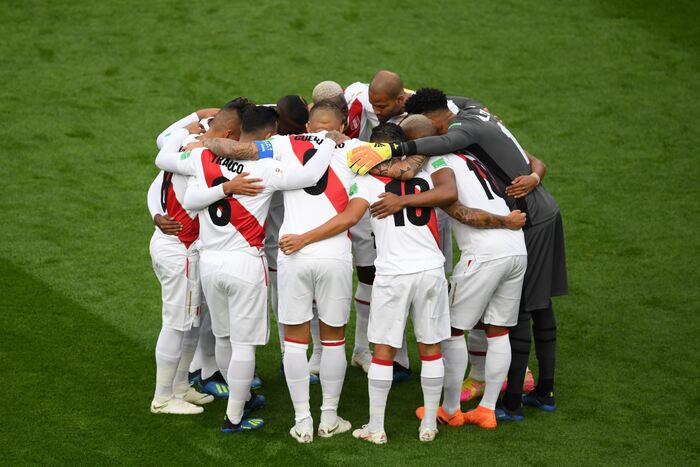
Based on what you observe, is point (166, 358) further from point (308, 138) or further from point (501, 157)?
point (501, 157)

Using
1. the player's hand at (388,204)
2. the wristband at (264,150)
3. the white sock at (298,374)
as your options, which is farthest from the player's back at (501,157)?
the white sock at (298,374)

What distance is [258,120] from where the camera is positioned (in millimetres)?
5973

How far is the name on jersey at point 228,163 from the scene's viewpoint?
5.87 metres

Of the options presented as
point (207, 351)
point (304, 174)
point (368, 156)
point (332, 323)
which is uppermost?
point (368, 156)

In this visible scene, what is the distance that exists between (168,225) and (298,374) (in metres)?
1.21

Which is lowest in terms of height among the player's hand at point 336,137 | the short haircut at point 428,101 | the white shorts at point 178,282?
the white shorts at point 178,282

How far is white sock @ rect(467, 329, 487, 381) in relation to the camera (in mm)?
6637

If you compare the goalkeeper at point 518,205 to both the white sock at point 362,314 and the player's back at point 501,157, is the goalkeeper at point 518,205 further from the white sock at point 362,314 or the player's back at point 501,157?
the white sock at point 362,314

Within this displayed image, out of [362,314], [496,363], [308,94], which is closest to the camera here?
[496,363]

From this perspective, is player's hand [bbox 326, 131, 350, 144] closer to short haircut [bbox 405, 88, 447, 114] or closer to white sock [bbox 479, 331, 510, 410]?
short haircut [bbox 405, 88, 447, 114]

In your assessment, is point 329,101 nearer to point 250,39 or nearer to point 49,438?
point 49,438

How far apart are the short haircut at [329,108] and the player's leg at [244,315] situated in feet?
3.23

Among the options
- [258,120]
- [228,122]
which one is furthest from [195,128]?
[258,120]

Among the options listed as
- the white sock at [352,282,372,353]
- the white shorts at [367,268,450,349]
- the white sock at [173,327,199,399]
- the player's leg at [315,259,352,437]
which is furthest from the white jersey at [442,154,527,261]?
the white sock at [173,327,199,399]
